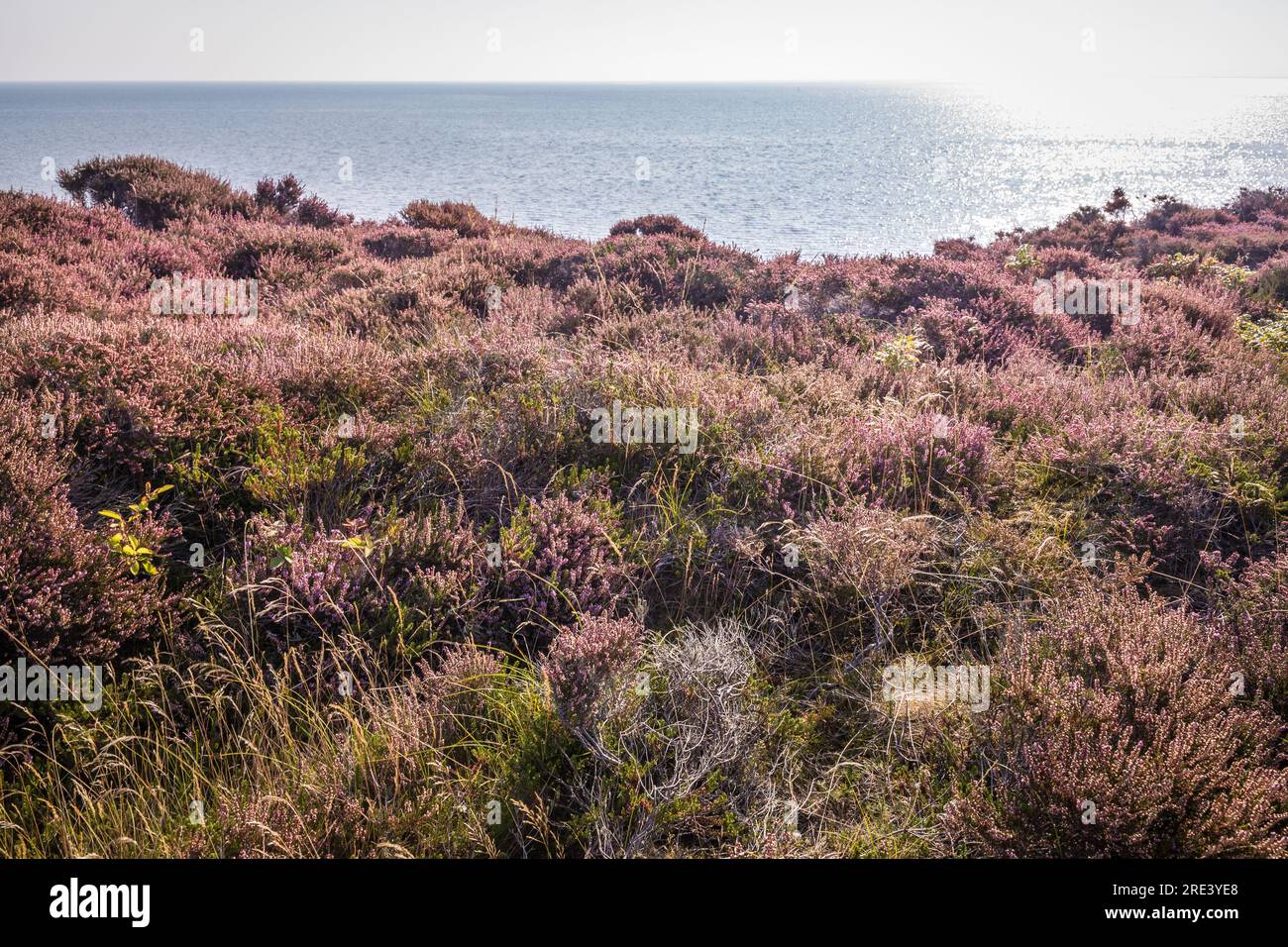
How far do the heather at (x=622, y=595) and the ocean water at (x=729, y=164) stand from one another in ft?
32.2

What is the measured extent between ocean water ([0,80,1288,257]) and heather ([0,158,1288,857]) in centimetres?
983

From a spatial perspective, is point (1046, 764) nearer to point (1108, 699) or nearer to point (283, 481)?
point (1108, 699)

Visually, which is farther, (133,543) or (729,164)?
(729,164)

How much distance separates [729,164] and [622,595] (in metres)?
55.7

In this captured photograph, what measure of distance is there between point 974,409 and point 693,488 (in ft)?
8.67

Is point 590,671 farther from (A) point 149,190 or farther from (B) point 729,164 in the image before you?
(B) point 729,164

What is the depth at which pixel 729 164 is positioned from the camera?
5294 centimetres

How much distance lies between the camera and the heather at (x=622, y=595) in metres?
2.46

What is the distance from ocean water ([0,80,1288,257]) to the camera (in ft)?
101

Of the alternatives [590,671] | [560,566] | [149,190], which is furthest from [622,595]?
[149,190]

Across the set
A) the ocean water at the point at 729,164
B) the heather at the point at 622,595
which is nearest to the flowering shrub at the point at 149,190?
the ocean water at the point at 729,164
